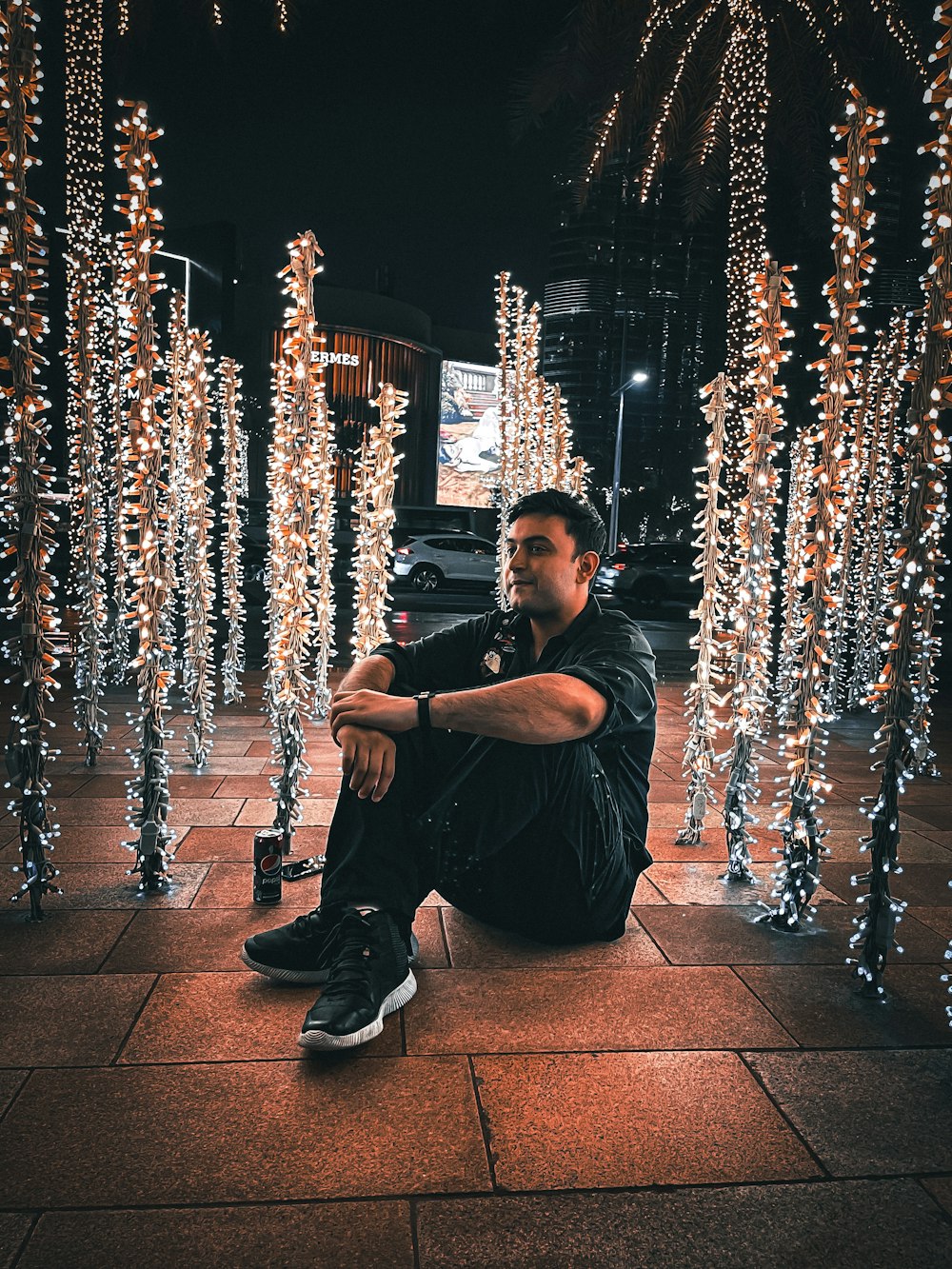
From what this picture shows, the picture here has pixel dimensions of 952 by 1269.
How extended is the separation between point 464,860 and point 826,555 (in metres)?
1.72

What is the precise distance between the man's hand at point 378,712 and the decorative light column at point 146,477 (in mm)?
1288

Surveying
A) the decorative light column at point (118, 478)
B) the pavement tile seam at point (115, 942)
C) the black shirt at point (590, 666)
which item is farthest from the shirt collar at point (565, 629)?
the decorative light column at point (118, 478)

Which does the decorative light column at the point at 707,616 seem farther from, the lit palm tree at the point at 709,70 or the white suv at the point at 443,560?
the white suv at the point at 443,560

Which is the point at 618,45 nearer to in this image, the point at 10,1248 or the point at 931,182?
the point at 931,182

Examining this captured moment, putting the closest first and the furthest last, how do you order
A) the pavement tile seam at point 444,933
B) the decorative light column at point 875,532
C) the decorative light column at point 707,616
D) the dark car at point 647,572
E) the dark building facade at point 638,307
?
the pavement tile seam at point 444,933
the decorative light column at point 707,616
the decorative light column at point 875,532
the dark building facade at point 638,307
the dark car at point 647,572

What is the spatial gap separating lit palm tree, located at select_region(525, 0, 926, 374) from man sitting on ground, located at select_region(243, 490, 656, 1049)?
6046mm

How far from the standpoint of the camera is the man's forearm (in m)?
2.46

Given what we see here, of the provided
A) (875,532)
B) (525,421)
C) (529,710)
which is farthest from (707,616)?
(525,421)

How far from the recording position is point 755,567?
4168mm

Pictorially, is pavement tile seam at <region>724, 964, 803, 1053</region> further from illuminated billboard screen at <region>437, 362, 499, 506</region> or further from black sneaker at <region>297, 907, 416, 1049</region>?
illuminated billboard screen at <region>437, 362, 499, 506</region>

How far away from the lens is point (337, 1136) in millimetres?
2000

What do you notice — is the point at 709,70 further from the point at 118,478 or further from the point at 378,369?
the point at 378,369

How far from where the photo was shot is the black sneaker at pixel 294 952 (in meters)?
2.70

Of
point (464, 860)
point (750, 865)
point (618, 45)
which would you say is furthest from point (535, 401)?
point (464, 860)
